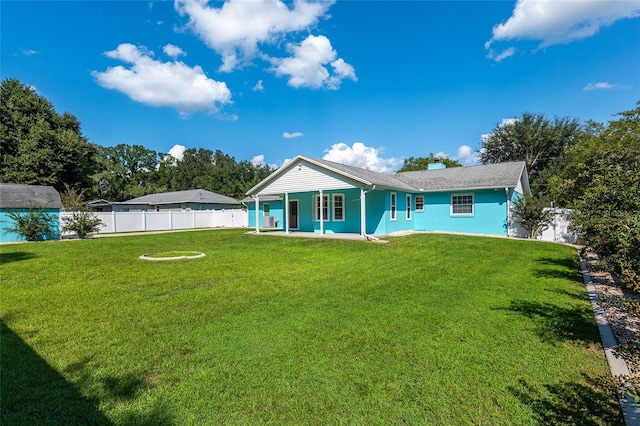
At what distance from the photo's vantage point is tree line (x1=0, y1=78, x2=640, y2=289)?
480 centimetres

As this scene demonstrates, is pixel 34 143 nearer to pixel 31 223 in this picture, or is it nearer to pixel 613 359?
pixel 31 223

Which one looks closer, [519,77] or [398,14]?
[398,14]

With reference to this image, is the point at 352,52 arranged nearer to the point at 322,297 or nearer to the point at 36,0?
the point at 36,0

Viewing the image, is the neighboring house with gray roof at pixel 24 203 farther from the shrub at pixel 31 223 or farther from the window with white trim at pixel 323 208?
the window with white trim at pixel 323 208

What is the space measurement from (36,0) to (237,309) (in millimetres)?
13161

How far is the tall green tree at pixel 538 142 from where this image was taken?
3044cm

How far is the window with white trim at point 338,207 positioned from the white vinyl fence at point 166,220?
14.6 metres

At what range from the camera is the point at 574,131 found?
3038 cm

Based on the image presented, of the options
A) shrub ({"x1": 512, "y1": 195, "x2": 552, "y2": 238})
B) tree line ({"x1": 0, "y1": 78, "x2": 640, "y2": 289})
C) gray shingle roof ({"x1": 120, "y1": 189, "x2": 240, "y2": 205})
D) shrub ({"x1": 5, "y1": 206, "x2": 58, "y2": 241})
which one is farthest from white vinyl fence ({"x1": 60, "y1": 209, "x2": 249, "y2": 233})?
shrub ({"x1": 512, "y1": 195, "x2": 552, "y2": 238})

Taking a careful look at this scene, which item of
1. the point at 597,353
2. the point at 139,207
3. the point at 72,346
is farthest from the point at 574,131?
the point at 139,207

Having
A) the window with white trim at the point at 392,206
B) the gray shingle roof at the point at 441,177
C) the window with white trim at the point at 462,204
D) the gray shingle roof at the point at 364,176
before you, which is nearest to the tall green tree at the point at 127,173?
the gray shingle roof at the point at 441,177

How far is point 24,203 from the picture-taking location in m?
16.3

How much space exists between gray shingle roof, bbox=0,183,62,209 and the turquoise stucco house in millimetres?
11030

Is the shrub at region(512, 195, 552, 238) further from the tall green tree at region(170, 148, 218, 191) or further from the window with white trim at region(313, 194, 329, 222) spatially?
the tall green tree at region(170, 148, 218, 191)
